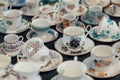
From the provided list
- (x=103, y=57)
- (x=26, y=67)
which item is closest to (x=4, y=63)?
(x=26, y=67)

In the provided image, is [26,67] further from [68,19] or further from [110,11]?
[110,11]

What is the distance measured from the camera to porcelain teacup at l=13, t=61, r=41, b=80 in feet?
2.95

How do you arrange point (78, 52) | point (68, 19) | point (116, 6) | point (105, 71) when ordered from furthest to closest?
point (116, 6) → point (68, 19) → point (78, 52) → point (105, 71)

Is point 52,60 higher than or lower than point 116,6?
lower

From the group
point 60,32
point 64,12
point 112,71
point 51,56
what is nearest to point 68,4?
point 64,12

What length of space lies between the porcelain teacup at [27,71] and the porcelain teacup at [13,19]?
34 cm

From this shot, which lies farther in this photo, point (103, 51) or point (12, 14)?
point (12, 14)

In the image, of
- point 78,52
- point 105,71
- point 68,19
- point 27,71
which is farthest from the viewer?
point 68,19

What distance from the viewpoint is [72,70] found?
0.95 meters

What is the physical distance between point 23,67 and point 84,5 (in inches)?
24.5

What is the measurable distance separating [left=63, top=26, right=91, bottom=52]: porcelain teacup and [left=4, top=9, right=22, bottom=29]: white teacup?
239 mm

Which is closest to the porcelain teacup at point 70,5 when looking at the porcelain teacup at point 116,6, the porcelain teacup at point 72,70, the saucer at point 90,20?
the saucer at point 90,20

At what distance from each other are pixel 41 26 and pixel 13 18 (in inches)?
5.6

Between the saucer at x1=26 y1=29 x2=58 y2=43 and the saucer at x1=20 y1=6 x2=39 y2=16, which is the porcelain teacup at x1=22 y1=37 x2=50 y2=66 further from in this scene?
the saucer at x1=20 y1=6 x2=39 y2=16
